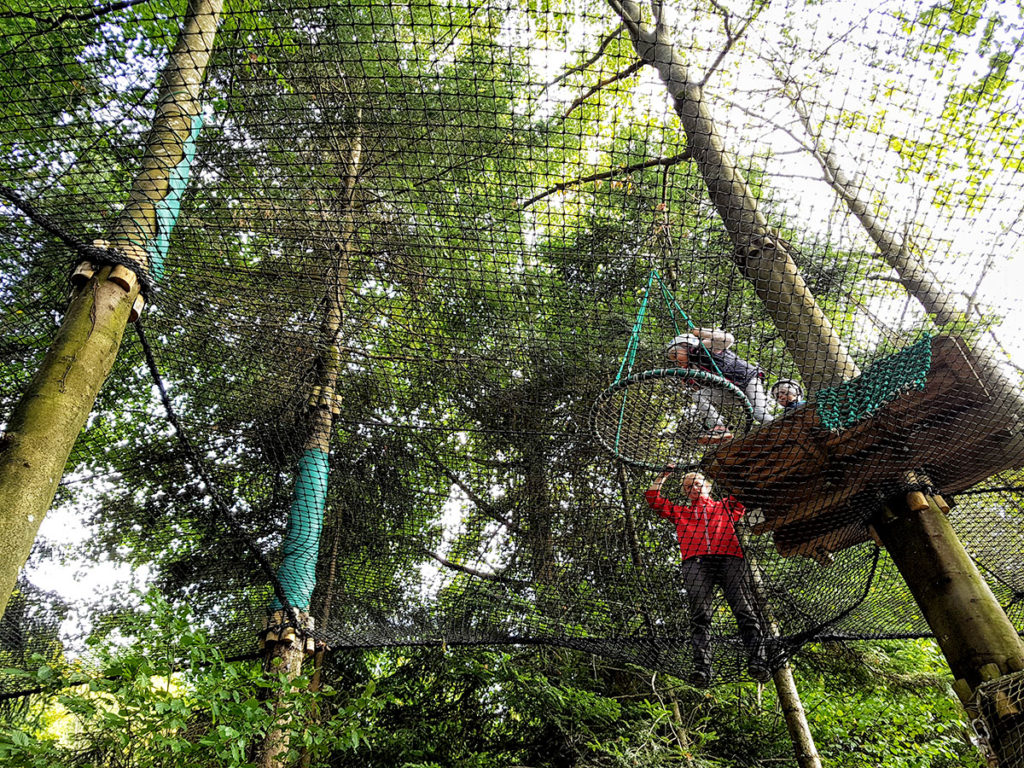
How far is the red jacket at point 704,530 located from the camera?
2869 mm

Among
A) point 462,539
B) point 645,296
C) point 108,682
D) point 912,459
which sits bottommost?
point 108,682

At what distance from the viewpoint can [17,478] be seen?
1310 mm

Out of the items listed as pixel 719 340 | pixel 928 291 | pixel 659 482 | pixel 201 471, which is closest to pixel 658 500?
pixel 659 482

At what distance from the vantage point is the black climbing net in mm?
2043

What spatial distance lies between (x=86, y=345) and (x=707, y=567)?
268 cm

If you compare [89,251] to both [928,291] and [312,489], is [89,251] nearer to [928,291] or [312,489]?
[312,489]

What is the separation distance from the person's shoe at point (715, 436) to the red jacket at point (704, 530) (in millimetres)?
575

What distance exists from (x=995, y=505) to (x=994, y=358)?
1.36 meters

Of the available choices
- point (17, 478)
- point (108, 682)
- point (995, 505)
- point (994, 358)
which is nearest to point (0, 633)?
point (108, 682)

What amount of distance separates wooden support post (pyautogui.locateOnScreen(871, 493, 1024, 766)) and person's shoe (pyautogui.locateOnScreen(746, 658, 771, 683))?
87 cm

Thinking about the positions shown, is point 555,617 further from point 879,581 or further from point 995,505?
point 995,505

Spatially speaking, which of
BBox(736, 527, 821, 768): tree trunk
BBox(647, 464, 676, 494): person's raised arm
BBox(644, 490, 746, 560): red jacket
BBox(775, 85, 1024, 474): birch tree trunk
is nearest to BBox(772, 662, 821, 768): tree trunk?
BBox(736, 527, 821, 768): tree trunk

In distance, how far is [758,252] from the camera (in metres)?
2.38

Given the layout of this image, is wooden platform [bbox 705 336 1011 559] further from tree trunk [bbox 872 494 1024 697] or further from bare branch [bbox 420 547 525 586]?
bare branch [bbox 420 547 525 586]
